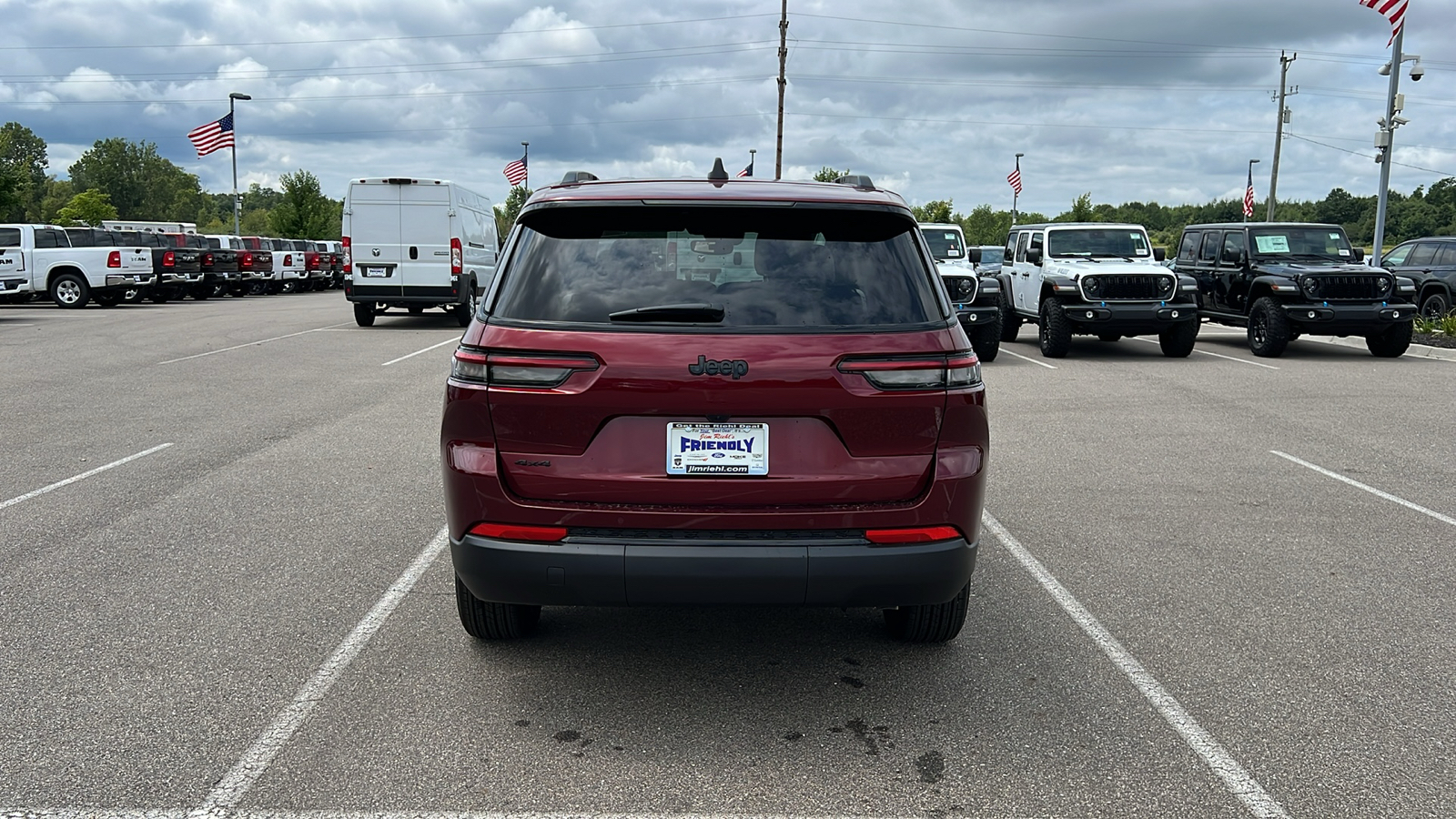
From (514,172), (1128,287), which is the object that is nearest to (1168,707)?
(1128,287)

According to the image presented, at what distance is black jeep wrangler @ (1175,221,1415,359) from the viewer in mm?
15695

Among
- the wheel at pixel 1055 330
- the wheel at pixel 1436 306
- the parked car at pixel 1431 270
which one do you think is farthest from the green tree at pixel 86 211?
the wheel at pixel 1436 306

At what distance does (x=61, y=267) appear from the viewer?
26.3 metres

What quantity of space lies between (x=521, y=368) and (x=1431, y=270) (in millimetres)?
22483

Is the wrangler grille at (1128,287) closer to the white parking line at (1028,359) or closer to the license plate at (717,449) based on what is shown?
the white parking line at (1028,359)

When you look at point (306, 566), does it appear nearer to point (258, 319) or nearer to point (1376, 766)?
point (1376, 766)

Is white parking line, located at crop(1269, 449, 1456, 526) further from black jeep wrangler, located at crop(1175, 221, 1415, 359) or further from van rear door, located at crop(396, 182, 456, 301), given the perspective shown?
van rear door, located at crop(396, 182, 456, 301)

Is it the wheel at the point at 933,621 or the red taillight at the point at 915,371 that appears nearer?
the red taillight at the point at 915,371

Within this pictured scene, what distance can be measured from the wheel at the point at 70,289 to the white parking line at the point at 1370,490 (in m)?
27.1

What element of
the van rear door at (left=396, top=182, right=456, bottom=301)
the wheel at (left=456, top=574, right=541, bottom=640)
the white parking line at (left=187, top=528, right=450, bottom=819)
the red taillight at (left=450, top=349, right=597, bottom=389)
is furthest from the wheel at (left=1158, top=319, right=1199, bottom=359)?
the red taillight at (left=450, top=349, right=597, bottom=389)

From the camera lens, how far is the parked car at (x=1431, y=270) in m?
20.4

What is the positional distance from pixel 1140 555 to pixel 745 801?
3.37m

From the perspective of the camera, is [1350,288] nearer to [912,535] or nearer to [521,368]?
[912,535]

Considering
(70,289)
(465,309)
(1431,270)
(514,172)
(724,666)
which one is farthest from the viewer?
(514,172)
